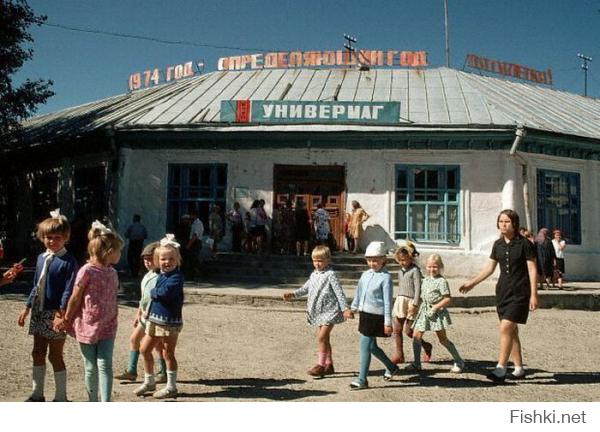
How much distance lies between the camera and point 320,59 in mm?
16562

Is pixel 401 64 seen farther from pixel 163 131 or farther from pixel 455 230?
pixel 163 131

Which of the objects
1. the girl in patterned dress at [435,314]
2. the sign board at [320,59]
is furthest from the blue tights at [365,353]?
the sign board at [320,59]

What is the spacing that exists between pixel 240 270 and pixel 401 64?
30.1ft

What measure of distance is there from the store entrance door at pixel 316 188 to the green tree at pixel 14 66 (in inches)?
210

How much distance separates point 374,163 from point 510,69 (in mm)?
9039

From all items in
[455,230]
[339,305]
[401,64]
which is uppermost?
[401,64]

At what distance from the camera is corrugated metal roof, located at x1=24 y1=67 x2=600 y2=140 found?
12.2 meters

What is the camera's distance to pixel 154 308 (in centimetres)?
394

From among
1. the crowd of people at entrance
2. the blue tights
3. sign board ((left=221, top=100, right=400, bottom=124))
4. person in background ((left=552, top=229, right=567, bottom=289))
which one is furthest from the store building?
the blue tights

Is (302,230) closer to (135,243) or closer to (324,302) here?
(135,243)

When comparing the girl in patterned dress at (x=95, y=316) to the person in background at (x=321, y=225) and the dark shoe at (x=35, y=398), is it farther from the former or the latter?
the person in background at (x=321, y=225)

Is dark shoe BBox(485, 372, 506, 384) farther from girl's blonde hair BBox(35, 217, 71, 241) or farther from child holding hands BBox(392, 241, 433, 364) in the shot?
girl's blonde hair BBox(35, 217, 71, 241)

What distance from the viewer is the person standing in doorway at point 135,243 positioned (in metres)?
11.1
